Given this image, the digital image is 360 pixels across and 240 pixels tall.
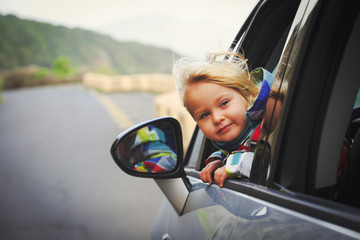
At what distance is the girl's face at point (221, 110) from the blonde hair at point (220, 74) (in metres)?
0.02

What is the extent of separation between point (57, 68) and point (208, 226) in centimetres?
5251

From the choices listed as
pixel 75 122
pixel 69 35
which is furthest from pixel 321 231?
pixel 69 35

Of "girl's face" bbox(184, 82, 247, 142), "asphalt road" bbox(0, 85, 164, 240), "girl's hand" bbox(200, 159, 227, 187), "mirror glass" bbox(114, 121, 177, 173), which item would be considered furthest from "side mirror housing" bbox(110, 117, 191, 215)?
"asphalt road" bbox(0, 85, 164, 240)

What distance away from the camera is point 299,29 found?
3.75 ft

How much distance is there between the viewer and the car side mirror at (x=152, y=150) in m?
1.75

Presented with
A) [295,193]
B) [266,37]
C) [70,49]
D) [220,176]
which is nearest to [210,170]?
[220,176]

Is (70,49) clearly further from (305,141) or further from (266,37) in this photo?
(305,141)

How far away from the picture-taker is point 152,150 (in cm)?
190

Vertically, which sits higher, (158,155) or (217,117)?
(217,117)

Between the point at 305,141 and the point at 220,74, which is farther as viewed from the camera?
the point at 220,74

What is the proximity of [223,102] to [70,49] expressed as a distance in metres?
124

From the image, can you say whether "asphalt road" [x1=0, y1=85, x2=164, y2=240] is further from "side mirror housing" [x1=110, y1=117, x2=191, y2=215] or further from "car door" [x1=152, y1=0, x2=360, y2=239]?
Result: "car door" [x1=152, y1=0, x2=360, y2=239]

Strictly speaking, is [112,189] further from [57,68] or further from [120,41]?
[120,41]

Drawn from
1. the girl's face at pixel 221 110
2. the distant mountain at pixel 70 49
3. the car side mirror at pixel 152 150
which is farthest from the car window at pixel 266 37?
the distant mountain at pixel 70 49
